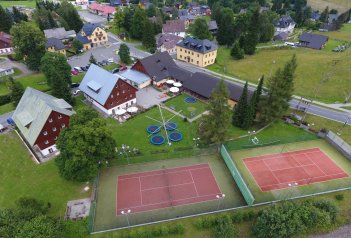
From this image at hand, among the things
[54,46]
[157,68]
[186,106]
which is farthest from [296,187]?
[54,46]

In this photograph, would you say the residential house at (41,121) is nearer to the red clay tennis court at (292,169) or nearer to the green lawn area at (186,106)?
the green lawn area at (186,106)

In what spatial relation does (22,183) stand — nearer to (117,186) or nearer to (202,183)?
(117,186)

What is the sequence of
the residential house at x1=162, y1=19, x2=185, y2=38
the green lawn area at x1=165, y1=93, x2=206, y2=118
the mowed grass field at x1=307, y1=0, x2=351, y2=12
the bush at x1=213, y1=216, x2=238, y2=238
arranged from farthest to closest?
the mowed grass field at x1=307, y1=0, x2=351, y2=12 → the residential house at x1=162, y1=19, x2=185, y2=38 → the green lawn area at x1=165, y1=93, x2=206, y2=118 → the bush at x1=213, y1=216, x2=238, y2=238

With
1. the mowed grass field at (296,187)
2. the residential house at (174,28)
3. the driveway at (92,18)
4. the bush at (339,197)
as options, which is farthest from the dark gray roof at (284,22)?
the bush at (339,197)

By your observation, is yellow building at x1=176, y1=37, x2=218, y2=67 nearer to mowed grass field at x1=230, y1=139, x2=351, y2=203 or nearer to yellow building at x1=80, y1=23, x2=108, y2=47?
yellow building at x1=80, y1=23, x2=108, y2=47

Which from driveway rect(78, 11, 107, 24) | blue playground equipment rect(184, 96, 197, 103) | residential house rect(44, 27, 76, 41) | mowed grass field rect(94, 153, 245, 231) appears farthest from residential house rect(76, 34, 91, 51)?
mowed grass field rect(94, 153, 245, 231)

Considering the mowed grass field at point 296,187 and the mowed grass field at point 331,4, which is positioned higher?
the mowed grass field at point 331,4
